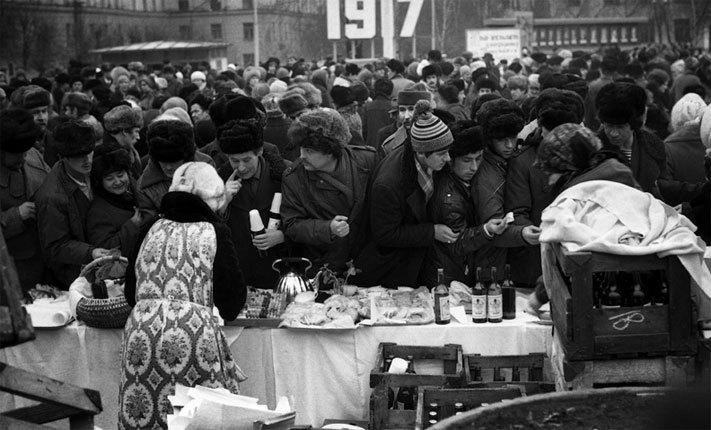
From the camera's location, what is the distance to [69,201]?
242 inches

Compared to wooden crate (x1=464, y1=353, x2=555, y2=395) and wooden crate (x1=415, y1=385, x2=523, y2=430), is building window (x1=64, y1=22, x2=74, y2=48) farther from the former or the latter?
wooden crate (x1=415, y1=385, x2=523, y2=430)

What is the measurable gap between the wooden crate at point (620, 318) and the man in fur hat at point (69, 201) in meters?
2.79

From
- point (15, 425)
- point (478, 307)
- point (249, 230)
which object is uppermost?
point (249, 230)

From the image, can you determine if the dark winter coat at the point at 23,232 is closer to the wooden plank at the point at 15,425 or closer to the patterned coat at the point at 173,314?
the patterned coat at the point at 173,314

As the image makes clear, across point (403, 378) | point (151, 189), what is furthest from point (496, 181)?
point (151, 189)

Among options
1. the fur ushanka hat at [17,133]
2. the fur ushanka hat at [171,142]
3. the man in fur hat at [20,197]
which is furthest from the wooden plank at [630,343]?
the fur ushanka hat at [17,133]

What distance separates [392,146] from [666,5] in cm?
3971

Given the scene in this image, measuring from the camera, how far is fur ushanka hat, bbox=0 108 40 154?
623cm

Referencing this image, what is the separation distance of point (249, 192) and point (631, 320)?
258 centimetres

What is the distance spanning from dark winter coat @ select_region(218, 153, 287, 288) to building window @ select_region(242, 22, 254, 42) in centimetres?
4563

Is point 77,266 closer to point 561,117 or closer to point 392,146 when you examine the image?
point 392,146

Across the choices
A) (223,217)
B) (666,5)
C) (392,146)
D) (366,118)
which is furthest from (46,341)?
(666,5)

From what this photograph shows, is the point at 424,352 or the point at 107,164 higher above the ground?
the point at 107,164

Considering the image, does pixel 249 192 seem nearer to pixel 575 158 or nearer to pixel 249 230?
pixel 249 230
